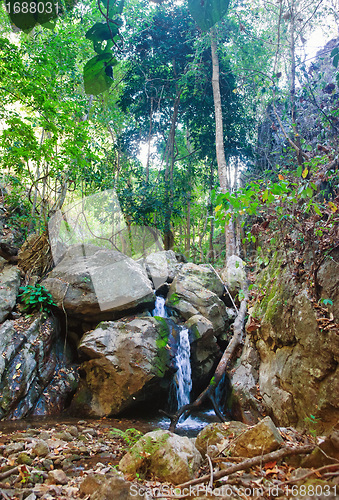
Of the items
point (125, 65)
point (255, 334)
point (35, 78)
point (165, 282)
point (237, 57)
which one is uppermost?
point (125, 65)

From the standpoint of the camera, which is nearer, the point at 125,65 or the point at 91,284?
the point at 91,284

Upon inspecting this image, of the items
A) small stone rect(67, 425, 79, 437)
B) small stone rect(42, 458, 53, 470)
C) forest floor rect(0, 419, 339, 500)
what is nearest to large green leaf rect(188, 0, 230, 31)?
forest floor rect(0, 419, 339, 500)

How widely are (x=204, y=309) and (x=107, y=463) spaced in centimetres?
463

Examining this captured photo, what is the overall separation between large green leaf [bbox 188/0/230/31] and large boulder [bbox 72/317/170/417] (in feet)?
18.3

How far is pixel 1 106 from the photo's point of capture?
666 centimetres

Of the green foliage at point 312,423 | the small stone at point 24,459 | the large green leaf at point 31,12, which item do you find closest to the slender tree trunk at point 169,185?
the green foliage at point 312,423

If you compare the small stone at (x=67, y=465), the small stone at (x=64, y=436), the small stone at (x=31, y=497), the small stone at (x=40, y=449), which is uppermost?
the small stone at (x=31, y=497)

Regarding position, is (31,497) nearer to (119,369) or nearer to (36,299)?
(119,369)

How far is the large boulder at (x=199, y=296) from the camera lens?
7.31 metres

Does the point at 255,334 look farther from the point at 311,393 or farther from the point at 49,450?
the point at 49,450

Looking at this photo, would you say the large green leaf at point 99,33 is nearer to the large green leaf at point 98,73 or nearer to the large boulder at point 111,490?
the large green leaf at point 98,73

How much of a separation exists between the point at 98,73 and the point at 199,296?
7.04 metres

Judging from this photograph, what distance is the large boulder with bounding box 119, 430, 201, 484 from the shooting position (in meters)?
2.28

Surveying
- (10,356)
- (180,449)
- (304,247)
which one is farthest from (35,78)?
(180,449)
